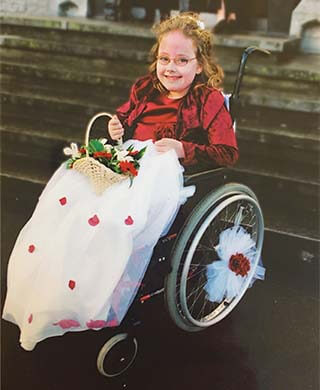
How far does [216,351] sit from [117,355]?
1.13ft

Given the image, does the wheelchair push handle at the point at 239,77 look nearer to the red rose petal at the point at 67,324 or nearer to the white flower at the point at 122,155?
the white flower at the point at 122,155

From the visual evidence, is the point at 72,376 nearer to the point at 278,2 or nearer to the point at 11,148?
the point at 11,148

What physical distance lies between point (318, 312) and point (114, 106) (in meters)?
1.32

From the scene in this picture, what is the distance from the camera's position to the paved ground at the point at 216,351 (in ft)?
5.90

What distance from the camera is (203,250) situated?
1939 millimetres

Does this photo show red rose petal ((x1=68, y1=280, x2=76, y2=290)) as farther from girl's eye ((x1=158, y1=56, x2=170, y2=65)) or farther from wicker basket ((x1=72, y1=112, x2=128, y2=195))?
girl's eye ((x1=158, y1=56, x2=170, y2=65))

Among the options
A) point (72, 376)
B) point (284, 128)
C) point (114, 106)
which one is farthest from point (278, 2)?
point (72, 376)

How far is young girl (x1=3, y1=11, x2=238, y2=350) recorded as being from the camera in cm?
167

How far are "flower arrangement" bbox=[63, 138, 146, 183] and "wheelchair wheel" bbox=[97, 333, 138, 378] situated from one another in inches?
19.9

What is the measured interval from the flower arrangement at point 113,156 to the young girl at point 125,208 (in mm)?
26

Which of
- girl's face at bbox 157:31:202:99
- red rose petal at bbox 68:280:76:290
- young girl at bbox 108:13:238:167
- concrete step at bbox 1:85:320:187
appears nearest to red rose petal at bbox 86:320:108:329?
red rose petal at bbox 68:280:76:290

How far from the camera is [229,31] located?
7.37ft

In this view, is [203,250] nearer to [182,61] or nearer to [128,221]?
[128,221]

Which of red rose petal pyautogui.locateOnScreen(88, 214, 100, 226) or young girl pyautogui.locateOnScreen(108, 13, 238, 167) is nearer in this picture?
red rose petal pyautogui.locateOnScreen(88, 214, 100, 226)
